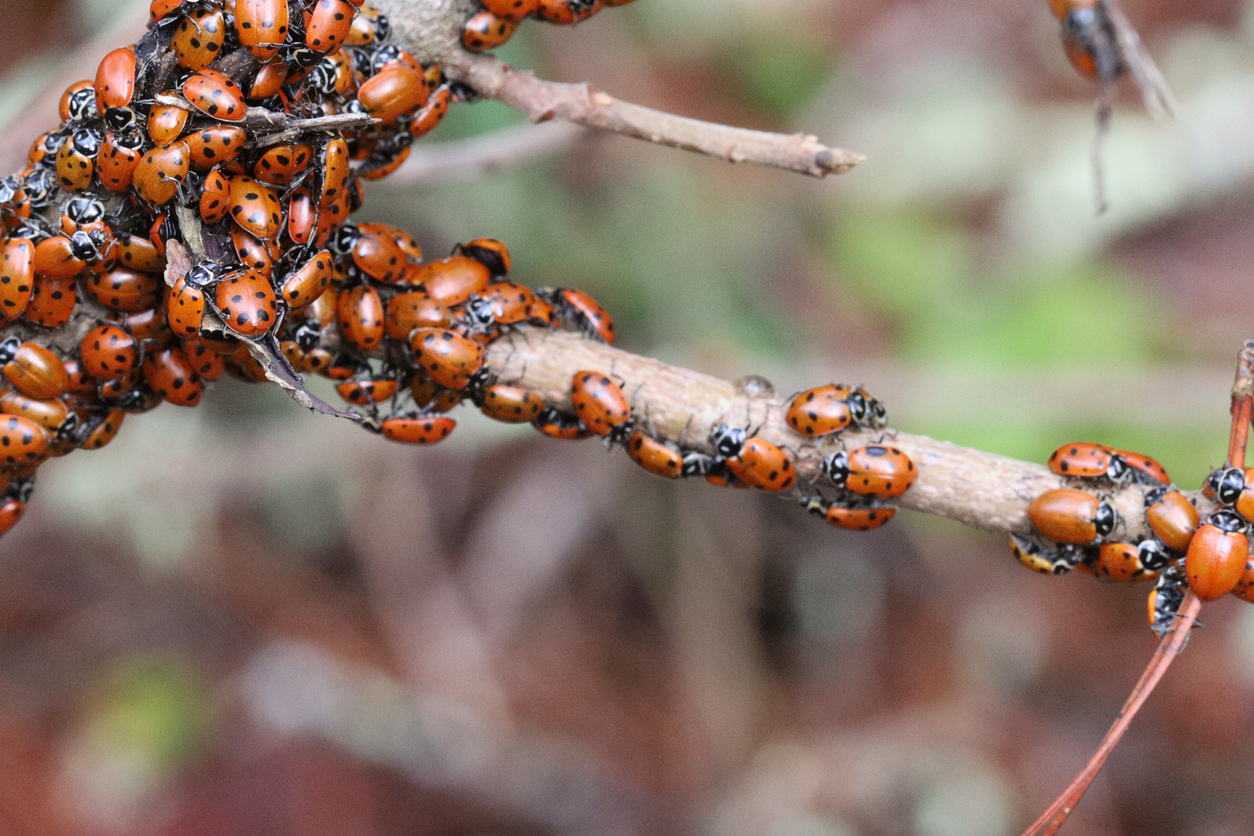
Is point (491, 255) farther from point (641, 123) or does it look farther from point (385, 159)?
point (641, 123)

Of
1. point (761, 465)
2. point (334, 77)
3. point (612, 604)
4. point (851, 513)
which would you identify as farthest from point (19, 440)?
point (612, 604)

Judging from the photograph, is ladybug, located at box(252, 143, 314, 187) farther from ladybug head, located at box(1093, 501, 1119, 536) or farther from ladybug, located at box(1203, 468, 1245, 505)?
ladybug, located at box(1203, 468, 1245, 505)

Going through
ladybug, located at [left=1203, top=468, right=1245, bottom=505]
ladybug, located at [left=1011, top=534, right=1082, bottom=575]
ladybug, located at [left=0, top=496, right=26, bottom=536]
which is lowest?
ladybug, located at [left=0, top=496, right=26, bottom=536]

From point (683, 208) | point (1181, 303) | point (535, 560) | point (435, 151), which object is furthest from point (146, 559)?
point (1181, 303)

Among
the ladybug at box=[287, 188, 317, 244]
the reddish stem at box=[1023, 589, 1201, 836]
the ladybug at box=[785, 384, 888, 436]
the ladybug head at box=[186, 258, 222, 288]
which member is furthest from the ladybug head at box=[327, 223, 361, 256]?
the reddish stem at box=[1023, 589, 1201, 836]

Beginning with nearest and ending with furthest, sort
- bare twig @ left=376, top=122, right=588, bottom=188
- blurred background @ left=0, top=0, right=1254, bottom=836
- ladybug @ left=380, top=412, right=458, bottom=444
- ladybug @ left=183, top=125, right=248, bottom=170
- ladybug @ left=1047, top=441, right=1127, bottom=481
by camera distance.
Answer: ladybug @ left=183, top=125, right=248, bottom=170
ladybug @ left=1047, top=441, right=1127, bottom=481
ladybug @ left=380, top=412, right=458, bottom=444
bare twig @ left=376, top=122, right=588, bottom=188
blurred background @ left=0, top=0, right=1254, bottom=836

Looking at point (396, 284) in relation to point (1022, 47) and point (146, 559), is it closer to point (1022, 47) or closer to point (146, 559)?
point (146, 559)
